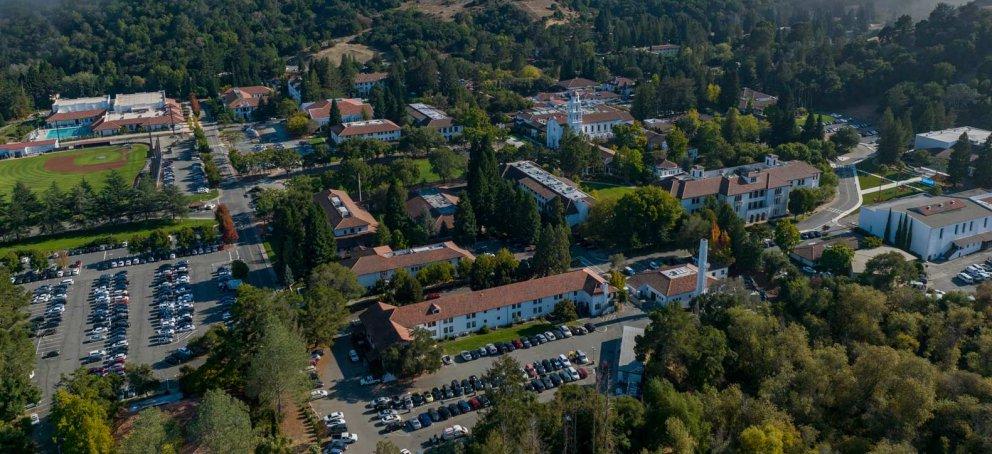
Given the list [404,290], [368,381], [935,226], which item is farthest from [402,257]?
[935,226]

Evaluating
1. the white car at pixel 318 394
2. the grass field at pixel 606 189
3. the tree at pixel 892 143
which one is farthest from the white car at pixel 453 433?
the tree at pixel 892 143

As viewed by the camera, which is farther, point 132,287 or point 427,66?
point 427,66

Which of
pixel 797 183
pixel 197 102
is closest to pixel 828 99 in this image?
pixel 797 183

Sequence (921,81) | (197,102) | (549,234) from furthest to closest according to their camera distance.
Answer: (197,102), (921,81), (549,234)

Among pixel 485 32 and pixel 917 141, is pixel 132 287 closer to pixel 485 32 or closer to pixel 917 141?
pixel 917 141

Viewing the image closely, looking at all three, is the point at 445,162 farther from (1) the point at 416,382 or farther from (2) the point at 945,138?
(2) the point at 945,138

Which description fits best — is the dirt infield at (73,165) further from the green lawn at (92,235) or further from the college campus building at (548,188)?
the college campus building at (548,188)

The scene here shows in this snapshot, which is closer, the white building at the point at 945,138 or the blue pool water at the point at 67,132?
the white building at the point at 945,138
